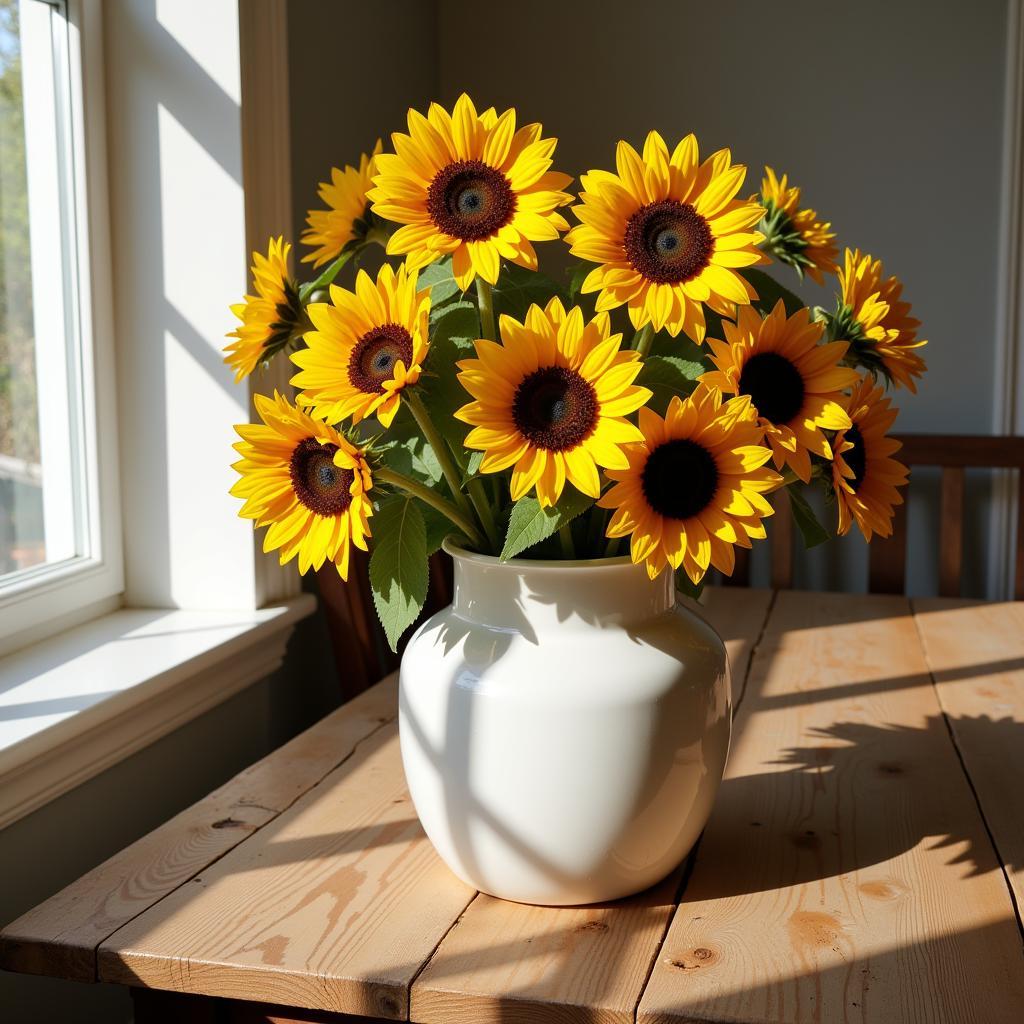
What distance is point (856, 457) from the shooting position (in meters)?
0.76

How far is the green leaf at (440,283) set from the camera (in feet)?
2.49

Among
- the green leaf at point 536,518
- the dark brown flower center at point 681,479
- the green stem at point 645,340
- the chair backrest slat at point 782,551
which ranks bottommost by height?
the chair backrest slat at point 782,551

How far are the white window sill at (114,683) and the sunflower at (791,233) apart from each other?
767mm

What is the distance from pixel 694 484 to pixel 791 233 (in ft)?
0.94

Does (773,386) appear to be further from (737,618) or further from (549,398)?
(737,618)

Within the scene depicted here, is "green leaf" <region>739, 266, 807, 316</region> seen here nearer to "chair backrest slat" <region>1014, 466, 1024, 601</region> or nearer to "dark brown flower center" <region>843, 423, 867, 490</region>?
"dark brown flower center" <region>843, 423, 867, 490</region>

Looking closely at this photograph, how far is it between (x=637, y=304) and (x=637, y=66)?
2065mm

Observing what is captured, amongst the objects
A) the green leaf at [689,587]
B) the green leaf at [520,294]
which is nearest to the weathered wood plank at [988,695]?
the green leaf at [689,587]

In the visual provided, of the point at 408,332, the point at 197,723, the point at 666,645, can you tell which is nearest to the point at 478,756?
the point at 666,645

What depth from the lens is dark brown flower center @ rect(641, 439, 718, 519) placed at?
0.67m

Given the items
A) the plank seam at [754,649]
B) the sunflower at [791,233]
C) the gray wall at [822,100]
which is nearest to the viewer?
the sunflower at [791,233]

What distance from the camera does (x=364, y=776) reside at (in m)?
1.08

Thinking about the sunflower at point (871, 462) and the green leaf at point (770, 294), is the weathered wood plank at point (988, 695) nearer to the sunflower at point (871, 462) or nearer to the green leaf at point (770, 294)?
the sunflower at point (871, 462)

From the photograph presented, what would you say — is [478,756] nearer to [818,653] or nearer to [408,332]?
[408,332]
